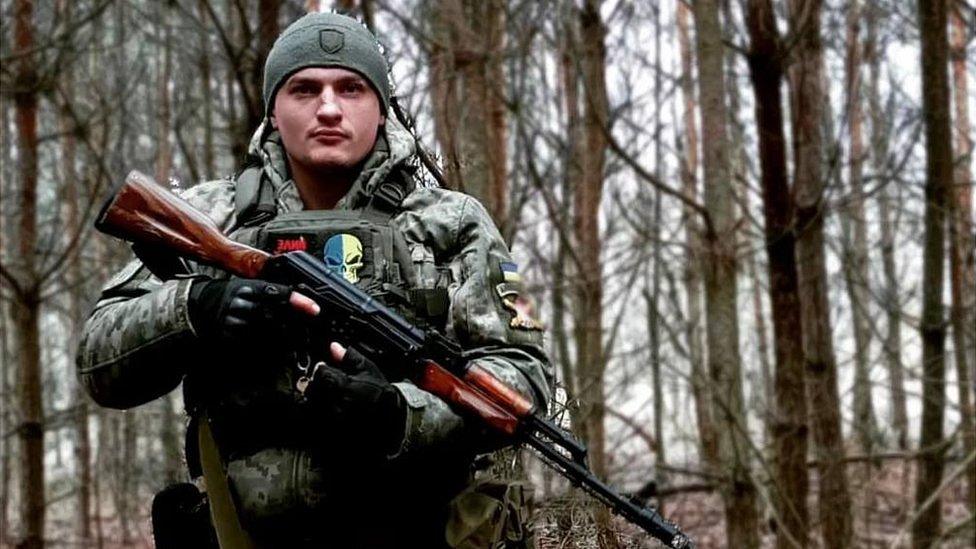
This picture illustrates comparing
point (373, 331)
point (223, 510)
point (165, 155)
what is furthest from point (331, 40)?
point (165, 155)

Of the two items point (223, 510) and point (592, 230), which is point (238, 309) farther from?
point (592, 230)

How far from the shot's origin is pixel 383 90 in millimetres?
2660

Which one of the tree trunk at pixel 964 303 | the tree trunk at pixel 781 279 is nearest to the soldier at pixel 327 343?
the tree trunk at pixel 781 279

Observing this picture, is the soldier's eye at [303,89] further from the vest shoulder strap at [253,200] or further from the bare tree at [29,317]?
the bare tree at [29,317]

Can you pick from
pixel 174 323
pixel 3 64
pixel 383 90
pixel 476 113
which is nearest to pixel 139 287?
pixel 174 323

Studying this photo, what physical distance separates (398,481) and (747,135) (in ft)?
59.1

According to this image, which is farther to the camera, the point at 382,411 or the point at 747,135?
the point at 747,135

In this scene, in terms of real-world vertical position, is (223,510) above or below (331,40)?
below

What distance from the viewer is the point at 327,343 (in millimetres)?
2340

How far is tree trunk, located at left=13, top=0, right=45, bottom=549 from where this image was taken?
296 inches

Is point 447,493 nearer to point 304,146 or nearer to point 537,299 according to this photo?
point 304,146

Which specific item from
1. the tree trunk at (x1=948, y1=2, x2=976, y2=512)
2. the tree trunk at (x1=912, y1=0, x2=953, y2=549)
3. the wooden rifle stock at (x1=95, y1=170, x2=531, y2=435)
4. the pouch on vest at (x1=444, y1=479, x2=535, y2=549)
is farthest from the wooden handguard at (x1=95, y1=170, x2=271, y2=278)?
the tree trunk at (x1=912, y1=0, x2=953, y2=549)

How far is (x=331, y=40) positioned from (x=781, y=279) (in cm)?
391

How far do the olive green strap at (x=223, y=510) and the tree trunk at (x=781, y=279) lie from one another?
153 inches
